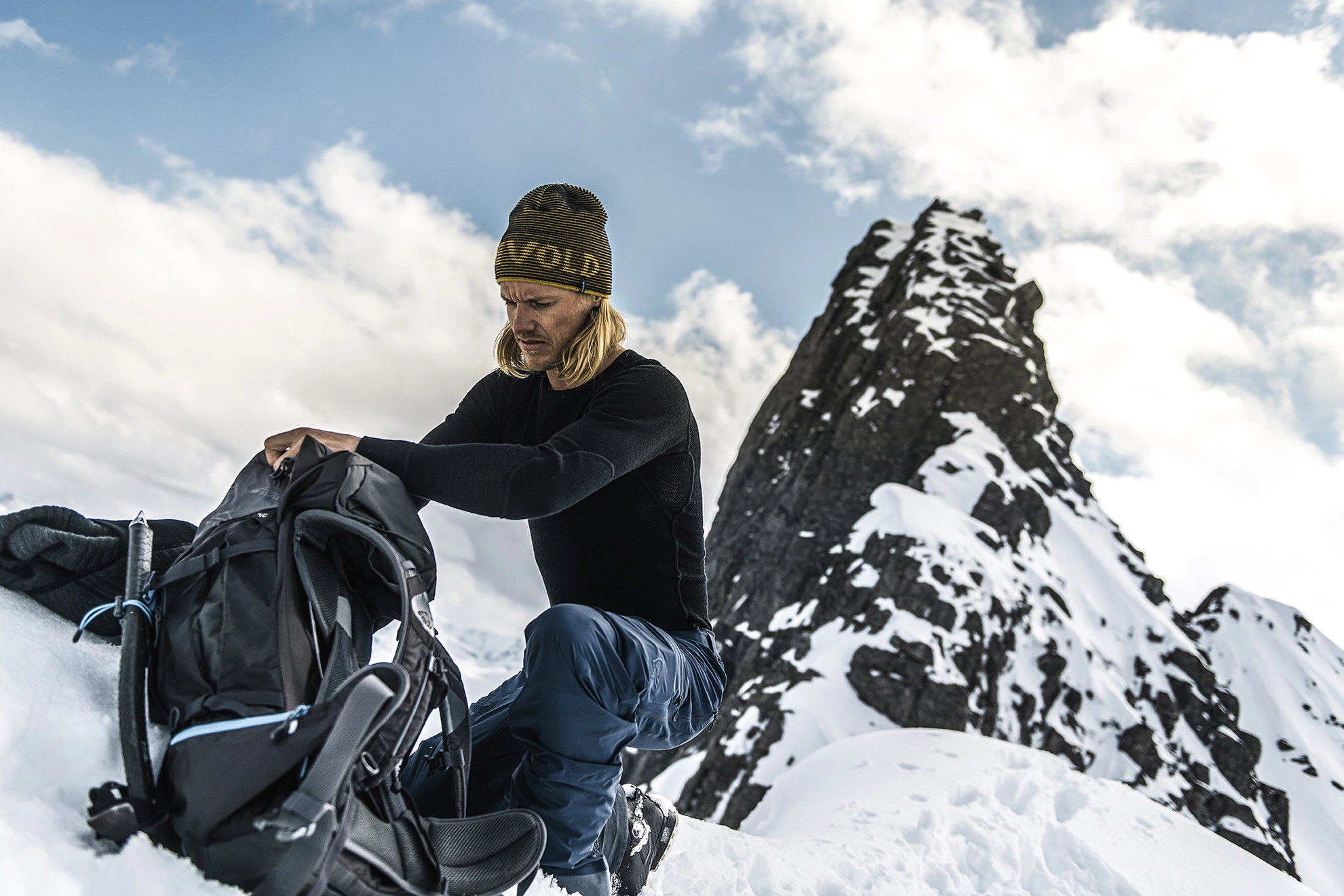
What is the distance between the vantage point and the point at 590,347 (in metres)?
3.06

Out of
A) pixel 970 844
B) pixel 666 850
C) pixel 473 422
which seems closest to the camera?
pixel 473 422

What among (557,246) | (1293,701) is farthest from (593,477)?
(1293,701)

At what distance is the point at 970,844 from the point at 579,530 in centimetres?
337

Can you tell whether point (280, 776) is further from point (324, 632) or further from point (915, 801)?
point (915, 801)

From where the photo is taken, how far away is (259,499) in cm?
214

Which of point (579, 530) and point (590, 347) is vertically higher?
point (590, 347)

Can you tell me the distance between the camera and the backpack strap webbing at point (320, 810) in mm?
1576

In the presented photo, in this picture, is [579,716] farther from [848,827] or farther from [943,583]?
[943,583]

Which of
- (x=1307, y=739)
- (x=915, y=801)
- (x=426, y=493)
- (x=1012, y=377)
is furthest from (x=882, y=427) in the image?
(x=426, y=493)

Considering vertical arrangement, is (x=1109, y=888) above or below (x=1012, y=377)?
below

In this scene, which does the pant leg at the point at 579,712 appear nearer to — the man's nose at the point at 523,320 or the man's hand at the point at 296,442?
the man's hand at the point at 296,442

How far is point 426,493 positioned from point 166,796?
3.26 feet

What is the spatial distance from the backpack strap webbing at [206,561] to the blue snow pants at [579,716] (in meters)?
0.81

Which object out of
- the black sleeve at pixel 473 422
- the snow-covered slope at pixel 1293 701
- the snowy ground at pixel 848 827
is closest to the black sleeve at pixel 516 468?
the black sleeve at pixel 473 422
